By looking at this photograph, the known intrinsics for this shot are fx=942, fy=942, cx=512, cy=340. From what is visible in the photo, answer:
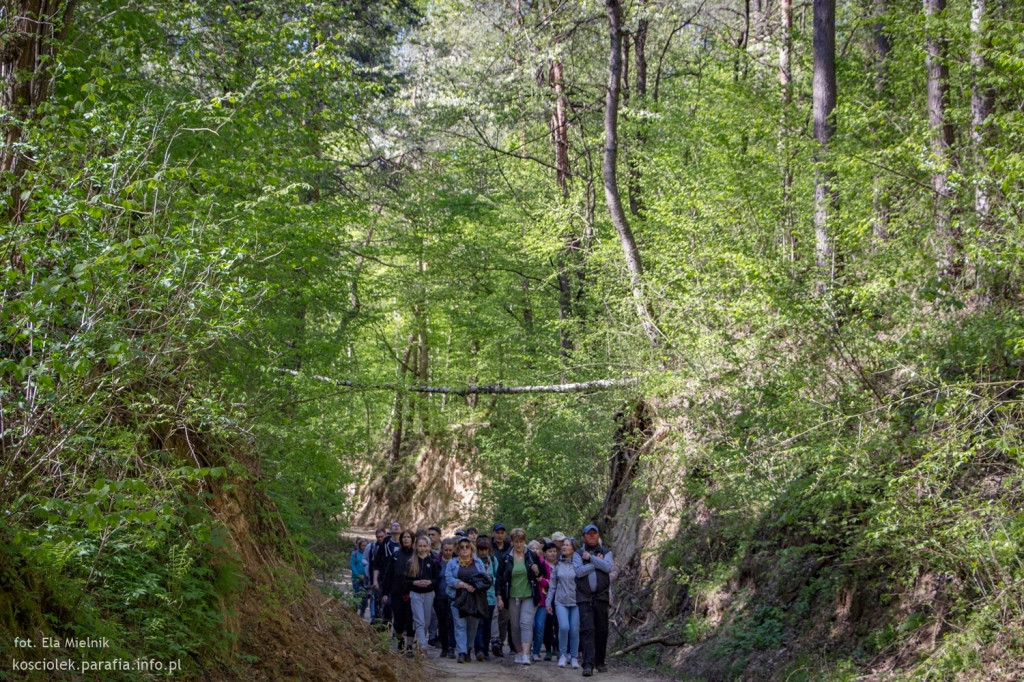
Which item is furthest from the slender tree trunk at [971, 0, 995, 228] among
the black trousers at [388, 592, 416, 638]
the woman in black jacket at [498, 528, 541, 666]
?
the black trousers at [388, 592, 416, 638]

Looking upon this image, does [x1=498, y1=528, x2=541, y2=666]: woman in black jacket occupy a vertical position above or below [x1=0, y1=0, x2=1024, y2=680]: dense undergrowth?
below

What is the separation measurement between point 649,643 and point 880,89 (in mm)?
10676

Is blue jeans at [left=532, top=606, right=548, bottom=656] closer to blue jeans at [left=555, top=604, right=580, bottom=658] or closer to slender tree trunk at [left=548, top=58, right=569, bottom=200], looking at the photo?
blue jeans at [left=555, top=604, right=580, bottom=658]

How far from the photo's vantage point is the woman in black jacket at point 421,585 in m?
13.2

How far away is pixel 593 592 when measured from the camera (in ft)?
41.5

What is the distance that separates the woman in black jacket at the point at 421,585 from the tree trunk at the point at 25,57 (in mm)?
7947

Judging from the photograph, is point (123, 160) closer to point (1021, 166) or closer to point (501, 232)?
point (1021, 166)

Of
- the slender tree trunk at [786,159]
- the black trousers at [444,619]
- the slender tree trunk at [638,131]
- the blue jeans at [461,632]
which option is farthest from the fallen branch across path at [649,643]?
the slender tree trunk at [638,131]

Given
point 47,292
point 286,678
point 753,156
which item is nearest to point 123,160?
point 47,292

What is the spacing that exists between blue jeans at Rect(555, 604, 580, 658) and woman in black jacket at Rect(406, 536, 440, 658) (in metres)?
1.89

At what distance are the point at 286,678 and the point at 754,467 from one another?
6.20 m

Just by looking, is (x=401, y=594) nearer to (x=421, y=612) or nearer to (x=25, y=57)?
(x=421, y=612)

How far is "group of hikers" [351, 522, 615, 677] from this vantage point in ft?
41.9

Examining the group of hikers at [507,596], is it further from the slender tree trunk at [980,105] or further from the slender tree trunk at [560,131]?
the slender tree trunk at [560,131]
